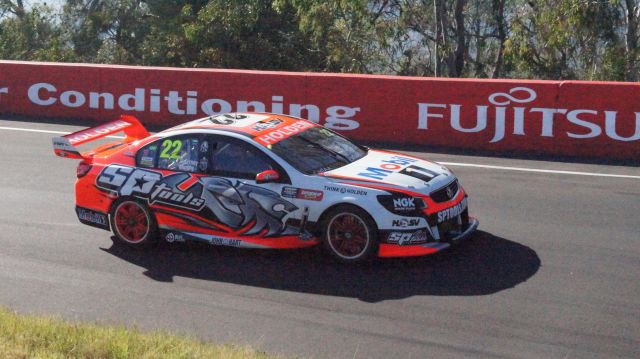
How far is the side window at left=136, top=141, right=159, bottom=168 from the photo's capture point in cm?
1031

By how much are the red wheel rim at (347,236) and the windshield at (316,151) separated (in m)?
0.60

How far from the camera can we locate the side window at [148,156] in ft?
33.8

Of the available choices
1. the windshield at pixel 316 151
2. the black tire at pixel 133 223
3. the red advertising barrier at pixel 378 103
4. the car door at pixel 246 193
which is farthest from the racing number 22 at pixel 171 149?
the red advertising barrier at pixel 378 103

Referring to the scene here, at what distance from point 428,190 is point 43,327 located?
12.7 feet

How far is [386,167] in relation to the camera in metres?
9.91

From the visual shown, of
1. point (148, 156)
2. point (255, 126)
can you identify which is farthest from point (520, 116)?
point (148, 156)

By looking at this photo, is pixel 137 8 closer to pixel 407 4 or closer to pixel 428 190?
pixel 407 4

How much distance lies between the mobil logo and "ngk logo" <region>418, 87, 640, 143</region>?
556 cm

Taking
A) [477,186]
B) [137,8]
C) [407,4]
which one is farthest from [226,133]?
[137,8]

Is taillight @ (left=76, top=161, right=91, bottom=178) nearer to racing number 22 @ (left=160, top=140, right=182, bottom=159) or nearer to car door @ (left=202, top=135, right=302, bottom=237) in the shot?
racing number 22 @ (left=160, top=140, right=182, bottom=159)

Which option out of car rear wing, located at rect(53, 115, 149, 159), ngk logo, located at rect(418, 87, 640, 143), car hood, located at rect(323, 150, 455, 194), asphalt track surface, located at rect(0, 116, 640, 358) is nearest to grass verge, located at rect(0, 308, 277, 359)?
asphalt track surface, located at rect(0, 116, 640, 358)

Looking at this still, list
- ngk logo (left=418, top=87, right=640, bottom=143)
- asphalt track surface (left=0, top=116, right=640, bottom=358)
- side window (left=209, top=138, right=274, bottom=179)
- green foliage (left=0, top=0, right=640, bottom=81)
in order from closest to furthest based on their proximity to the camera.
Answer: asphalt track surface (left=0, top=116, right=640, bottom=358)
side window (left=209, top=138, right=274, bottom=179)
ngk logo (left=418, top=87, right=640, bottom=143)
green foliage (left=0, top=0, right=640, bottom=81)

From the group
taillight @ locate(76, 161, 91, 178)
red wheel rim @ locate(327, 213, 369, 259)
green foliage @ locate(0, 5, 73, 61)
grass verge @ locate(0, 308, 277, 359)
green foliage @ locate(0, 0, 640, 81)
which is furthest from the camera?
green foliage @ locate(0, 5, 73, 61)

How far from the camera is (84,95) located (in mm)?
19453
